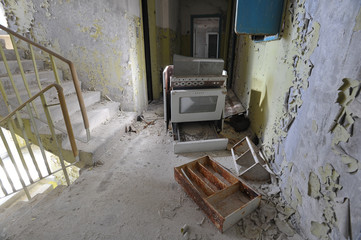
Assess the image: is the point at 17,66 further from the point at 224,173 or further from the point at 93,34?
the point at 224,173

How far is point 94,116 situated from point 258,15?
2435mm

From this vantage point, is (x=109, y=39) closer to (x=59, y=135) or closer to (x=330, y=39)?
(x=59, y=135)

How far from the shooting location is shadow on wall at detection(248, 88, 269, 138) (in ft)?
7.62

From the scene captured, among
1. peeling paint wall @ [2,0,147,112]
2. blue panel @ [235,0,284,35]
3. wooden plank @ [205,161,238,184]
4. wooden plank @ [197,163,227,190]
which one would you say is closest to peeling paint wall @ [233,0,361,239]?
blue panel @ [235,0,284,35]

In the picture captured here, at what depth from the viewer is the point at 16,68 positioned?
8.92ft

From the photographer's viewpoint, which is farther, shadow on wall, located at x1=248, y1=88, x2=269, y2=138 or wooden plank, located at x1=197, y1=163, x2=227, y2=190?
shadow on wall, located at x1=248, y1=88, x2=269, y2=138

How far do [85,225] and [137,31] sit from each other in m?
3.09

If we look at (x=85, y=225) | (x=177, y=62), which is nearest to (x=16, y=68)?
(x=177, y=62)

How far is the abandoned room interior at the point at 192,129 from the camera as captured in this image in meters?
1.09

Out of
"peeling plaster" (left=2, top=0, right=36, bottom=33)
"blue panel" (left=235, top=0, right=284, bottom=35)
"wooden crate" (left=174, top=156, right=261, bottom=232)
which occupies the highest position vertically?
"peeling plaster" (left=2, top=0, right=36, bottom=33)

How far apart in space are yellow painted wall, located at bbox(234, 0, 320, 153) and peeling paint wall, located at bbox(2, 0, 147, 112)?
2087mm

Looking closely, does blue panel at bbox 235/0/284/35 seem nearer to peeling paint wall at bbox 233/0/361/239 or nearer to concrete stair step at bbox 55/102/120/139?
peeling paint wall at bbox 233/0/361/239

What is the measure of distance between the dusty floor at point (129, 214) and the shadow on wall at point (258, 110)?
2.43ft

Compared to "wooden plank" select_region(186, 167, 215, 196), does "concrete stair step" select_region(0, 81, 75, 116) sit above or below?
above
